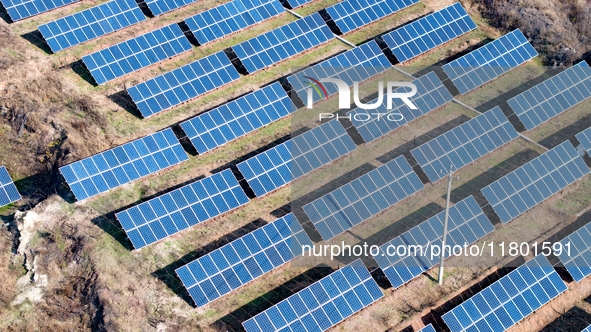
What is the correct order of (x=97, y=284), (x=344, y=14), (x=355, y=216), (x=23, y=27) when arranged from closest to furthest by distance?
1. (x=97, y=284)
2. (x=355, y=216)
3. (x=23, y=27)
4. (x=344, y=14)

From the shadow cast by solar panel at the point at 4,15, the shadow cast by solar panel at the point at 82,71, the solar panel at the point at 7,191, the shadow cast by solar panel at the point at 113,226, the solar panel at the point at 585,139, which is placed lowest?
the solar panel at the point at 7,191

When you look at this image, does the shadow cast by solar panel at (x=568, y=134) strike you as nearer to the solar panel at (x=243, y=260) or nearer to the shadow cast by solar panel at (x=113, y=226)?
the solar panel at (x=243, y=260)

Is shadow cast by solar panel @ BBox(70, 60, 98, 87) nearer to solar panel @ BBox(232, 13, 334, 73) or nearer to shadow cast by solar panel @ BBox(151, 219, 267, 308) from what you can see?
solar panel @ BBox(232, 13, 334, 73)

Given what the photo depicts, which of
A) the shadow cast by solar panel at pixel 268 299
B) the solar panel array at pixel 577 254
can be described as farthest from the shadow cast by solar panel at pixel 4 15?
the solar panel array at pixel 577 254

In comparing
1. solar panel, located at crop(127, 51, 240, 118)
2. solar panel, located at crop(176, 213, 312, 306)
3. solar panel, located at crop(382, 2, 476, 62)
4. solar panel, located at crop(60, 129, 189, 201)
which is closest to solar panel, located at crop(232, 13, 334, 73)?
solar panel, located at crop(127, 51, 240, 118)

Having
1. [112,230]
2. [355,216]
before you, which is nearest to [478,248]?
[355,216]

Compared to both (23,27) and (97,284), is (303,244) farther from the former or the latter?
(23,27)

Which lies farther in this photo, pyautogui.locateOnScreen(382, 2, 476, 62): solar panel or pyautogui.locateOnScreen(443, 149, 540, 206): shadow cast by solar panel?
pyautogui.locateOnScreen(382, 2, 476, 62): solar panel
